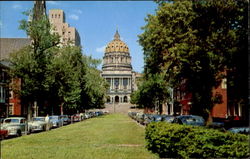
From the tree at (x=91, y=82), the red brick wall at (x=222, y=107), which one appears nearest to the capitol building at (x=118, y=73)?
the tree at (x=91, y=82)

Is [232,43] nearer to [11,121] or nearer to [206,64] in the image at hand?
[206,64]

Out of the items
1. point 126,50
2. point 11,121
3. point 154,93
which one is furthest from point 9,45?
point 126,50

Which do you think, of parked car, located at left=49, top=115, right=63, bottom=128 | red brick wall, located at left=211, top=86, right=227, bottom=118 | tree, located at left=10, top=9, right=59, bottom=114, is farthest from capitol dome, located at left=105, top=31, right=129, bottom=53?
parked car, located at left=49, top=115, right=63, bottom=128

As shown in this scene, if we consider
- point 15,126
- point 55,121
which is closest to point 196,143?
point 15,126

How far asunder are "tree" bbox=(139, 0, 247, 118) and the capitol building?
158232mm

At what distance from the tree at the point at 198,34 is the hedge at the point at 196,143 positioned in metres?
6.86

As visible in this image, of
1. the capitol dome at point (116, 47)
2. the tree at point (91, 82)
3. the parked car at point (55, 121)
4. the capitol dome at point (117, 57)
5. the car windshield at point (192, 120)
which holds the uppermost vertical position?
the capitol dome at point (116, 47)

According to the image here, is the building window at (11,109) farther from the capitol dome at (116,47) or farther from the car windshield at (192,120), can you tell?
the capitol dome at (116,47)

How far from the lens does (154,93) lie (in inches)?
2206

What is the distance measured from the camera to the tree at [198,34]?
1675 centimetres

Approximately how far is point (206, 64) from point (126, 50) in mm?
169448

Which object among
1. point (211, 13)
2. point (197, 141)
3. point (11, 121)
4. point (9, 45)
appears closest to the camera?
point (197, 141)

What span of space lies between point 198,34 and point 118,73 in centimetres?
16120

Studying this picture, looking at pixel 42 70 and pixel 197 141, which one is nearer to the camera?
pixel 197 141
